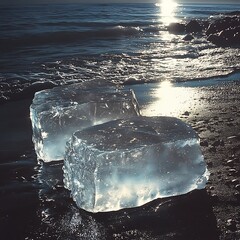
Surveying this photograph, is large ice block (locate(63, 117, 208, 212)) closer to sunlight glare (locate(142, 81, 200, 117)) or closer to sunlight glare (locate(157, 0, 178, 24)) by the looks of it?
sunlight glare (locate(142, 81, 200, 117))

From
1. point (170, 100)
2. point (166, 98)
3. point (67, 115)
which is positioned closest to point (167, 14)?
point (166, 98)

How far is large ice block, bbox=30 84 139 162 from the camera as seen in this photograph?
2947mm

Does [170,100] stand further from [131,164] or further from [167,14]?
[167,14]

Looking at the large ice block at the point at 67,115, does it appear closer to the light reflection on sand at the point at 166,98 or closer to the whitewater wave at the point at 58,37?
the light reflection on sand at the point at 166,98

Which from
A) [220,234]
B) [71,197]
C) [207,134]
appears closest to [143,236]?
[220,234]

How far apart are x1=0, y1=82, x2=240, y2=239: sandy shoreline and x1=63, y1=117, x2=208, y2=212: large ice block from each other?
0.23 metres

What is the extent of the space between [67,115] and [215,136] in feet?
5.01

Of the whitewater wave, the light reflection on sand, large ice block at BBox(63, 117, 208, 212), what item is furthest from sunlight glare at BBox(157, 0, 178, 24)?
large ice block at BBox(63, 117, 208, 212)

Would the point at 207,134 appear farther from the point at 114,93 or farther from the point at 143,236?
the point at 143,236

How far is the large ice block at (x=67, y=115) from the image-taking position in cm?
295

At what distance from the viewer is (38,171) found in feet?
9.59

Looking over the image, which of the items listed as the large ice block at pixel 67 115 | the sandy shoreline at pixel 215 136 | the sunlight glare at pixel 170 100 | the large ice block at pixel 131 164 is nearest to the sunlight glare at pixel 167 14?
the sunlight glare at pixel 170 100

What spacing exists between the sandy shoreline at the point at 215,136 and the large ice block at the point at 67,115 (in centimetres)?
50

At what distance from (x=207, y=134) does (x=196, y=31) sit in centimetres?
1650
